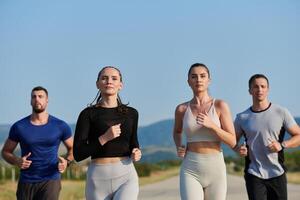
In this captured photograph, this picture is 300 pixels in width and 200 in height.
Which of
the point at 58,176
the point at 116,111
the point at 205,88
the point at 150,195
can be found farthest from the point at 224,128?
the point at 150,195

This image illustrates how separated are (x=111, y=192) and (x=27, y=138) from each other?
A: 92.9 inches

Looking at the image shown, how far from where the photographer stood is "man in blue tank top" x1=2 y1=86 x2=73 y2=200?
8.98 meters

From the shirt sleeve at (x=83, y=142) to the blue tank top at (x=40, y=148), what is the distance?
2.00 m

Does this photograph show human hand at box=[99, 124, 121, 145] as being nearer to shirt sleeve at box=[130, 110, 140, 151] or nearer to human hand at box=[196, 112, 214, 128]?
shirt sleeve at box=[130, 110, 140, 151]

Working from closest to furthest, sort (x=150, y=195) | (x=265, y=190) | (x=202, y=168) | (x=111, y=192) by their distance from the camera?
1. (x=111, y=192)
2. (x=202, y=168)
3. (x=265, y=190)
4. (x=150, y=195)

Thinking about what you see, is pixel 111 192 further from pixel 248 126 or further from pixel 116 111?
pixel 248 126

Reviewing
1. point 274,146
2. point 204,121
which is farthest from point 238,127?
point 204,121

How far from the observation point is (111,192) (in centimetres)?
704

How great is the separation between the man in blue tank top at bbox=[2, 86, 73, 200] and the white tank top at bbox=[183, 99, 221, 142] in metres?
2.02

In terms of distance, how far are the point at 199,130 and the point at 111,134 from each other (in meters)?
1.22

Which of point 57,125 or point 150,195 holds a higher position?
point 57,125

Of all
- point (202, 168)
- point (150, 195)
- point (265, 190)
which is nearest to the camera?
point (202, 168)

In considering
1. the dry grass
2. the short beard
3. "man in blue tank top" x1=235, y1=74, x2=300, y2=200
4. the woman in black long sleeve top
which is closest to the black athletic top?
the woman in black long sleeve top

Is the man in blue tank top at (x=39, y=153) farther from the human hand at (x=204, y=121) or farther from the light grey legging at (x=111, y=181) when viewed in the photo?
the human hand at (x=204, y=121)
